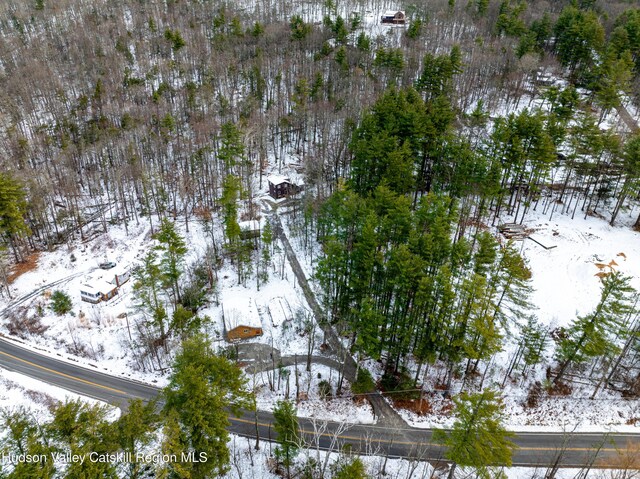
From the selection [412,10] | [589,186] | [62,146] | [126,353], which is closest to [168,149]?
[62,146]

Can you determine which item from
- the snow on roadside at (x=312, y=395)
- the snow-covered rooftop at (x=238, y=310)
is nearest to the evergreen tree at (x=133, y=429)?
the snow on roadside at (x=312, y=395)

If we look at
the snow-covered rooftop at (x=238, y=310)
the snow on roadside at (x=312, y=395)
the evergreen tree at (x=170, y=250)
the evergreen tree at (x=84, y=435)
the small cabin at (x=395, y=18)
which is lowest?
the snow on roadside at (x=312, y=395)

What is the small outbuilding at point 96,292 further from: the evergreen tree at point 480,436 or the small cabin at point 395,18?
the small cabin at point 395,18

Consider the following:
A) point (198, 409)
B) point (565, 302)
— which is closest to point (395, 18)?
point (565, 302)

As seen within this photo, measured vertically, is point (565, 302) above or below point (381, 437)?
above

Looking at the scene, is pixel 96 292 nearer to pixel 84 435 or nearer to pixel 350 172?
pixel 84 435

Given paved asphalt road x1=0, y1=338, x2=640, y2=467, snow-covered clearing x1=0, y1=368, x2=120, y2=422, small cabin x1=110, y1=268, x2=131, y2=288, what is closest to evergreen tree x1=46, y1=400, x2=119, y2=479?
paved asphalt road x1=0, y1=338, x2=640, y2=467
